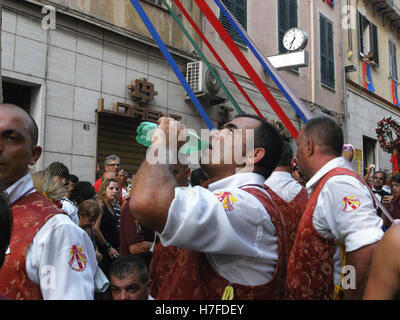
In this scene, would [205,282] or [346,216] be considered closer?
[205,282]

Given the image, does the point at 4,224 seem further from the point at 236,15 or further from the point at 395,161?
the point at 236,15

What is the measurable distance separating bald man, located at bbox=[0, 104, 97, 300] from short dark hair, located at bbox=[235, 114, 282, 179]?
2.64 ft

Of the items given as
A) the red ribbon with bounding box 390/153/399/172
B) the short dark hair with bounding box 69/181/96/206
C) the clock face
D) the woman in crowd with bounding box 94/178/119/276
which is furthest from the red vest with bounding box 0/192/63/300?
the clock face

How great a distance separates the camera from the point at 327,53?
1327 cm

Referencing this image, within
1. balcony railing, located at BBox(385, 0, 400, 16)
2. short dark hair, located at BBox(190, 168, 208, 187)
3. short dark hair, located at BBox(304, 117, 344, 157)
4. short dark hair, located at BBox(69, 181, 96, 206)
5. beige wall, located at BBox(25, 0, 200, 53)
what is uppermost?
balcony railing, located at BBox(385, 0, 400, 16)

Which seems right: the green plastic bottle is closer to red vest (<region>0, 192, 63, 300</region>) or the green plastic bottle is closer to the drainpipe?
red vest (<region>0, 192, 63, 300</region>)

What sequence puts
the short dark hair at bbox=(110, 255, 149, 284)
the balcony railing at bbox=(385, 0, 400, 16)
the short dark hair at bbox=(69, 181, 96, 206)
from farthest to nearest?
the balcony railing at bbox=(385, 0, 400, 16) < the short dark hair at bbox=(69, 181, 96, 206) < the short dark hair at bbox=(110, 255, 149, 284)

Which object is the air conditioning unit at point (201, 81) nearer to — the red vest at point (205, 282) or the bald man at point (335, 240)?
the bald man at point (335, 240)

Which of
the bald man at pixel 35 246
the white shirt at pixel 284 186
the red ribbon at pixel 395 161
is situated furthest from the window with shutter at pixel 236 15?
the bald man at pixel 35 246

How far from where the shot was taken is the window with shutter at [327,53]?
514 inches

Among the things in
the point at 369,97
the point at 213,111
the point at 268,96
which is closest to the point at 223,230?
the point at 268,96

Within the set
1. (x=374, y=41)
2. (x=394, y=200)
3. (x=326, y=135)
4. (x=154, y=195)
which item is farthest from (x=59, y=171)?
(x=374, y=41)

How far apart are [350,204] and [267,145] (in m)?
0.52

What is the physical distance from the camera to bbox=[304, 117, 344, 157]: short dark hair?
2.49 meters
